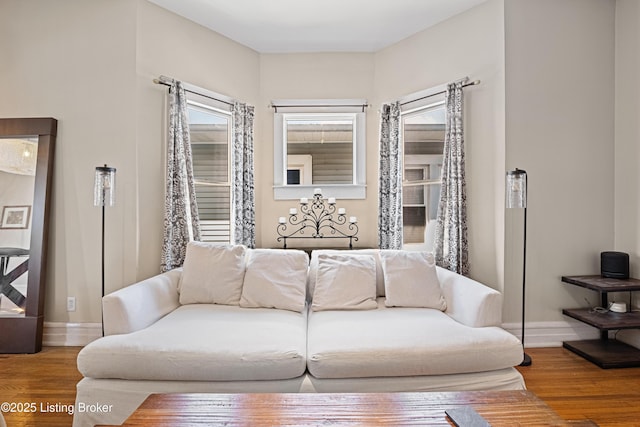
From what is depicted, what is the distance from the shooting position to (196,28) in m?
3.31

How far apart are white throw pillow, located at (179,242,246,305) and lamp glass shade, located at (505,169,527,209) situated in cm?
209

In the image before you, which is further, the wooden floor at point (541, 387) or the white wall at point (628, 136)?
the white wall at point (628, 136)

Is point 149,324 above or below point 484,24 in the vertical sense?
below

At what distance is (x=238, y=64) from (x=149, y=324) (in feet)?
Result: 8.72

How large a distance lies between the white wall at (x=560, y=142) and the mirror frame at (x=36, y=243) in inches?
149

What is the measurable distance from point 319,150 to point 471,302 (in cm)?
233

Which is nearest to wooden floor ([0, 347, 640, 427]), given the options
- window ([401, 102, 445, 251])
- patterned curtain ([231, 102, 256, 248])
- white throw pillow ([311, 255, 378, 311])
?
white throw pillow ([311, 255, 378, 311])

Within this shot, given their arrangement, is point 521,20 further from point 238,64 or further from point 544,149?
point 238,64

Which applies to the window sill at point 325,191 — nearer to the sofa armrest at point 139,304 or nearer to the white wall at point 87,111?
the white wall at point 87,111

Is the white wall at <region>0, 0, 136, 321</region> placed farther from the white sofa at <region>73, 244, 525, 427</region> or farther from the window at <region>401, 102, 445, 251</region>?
the window at <region>401, 102, 445, 251</region>

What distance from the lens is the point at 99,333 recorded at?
295cm

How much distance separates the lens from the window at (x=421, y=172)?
3473 millimetres

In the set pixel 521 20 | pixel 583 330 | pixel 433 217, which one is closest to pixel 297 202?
pixel 433 217

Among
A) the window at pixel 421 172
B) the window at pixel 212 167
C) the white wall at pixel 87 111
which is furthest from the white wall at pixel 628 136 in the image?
the white wall at pixel 87 111
